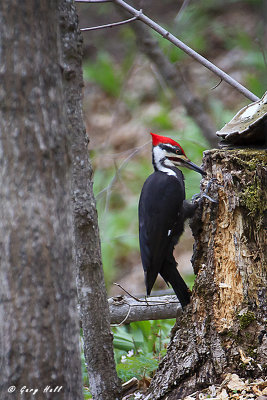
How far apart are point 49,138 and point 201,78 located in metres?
6.68

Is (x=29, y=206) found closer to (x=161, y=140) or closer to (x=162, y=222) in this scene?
(x=162, y=222)

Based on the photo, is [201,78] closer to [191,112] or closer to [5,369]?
[191,112]

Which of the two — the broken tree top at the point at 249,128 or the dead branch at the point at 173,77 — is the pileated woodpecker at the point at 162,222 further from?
the dead branch at the point at 173,77

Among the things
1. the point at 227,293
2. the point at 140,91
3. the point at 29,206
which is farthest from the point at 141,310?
the point at 140,91

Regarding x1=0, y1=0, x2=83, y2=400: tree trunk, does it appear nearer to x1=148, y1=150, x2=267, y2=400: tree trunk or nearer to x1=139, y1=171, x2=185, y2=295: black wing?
x1=148, y1=150, x2=267, y2=400: tree trunk

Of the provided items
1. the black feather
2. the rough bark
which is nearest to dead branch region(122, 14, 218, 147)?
the black feather

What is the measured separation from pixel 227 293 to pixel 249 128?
79 centimetres

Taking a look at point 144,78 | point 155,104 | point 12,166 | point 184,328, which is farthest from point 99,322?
point 144,78

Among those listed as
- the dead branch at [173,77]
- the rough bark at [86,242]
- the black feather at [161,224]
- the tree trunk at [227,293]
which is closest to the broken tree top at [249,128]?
the tree trunk at [227,293]

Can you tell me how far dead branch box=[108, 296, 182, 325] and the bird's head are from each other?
879mm

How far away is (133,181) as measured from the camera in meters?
7.01

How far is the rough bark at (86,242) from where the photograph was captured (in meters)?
2.39

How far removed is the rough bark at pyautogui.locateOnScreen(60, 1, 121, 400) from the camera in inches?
94.2

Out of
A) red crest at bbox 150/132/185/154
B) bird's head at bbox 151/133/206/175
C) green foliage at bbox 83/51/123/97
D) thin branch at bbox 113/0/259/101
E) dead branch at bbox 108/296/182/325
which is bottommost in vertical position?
dead branch at bbox 108/296/182/325
